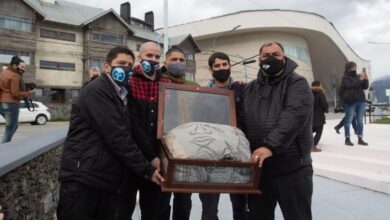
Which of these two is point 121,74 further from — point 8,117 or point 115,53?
point 8,117

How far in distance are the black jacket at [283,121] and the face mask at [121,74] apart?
37.7 inches

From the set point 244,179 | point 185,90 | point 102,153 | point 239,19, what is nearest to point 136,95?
point 185,90

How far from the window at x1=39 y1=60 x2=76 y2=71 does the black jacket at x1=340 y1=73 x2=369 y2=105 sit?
93.1 feet

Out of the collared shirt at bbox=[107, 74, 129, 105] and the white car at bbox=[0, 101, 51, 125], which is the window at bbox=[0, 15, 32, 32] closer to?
the white car at bbox=[0, 101, 51, 125]

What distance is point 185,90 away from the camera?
116 inches

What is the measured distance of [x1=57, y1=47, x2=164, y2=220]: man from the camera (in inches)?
101

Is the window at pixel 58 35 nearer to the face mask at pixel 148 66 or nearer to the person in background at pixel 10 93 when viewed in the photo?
the person in background at pixel 10 93

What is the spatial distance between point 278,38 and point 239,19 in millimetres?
6518

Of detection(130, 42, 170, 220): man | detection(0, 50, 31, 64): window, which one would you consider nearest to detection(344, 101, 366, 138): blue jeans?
detection(130, 42, 170, 220): man

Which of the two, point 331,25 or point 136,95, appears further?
point 331,25

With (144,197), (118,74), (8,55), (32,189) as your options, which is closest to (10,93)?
(32,189)

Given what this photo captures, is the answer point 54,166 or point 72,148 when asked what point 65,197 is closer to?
point 72,148

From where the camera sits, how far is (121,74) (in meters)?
2.80

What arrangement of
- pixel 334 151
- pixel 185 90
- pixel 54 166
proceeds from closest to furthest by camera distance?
1. pixel 185 90
2. pixel 54 166
3. pixel 334 151
